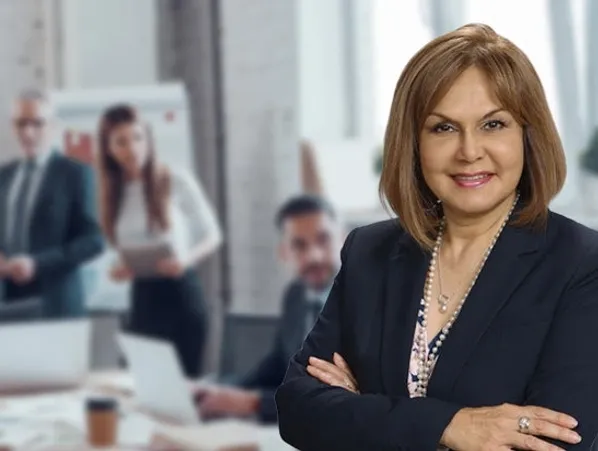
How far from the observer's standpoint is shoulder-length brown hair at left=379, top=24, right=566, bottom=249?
3.62 ft

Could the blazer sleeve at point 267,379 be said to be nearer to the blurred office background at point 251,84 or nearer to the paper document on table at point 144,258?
the blurred office background at point 251,84

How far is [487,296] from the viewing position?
1.13m

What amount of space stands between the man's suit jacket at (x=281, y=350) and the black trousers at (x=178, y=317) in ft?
→ 0.72

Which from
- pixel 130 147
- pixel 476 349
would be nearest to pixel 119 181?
pixel 130 147

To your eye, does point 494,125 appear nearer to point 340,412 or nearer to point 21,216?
point 340,412

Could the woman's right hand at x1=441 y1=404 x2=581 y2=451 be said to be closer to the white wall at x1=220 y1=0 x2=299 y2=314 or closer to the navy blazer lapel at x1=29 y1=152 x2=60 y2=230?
the white wall at x1=220 y1=0 x2=299 y2=314

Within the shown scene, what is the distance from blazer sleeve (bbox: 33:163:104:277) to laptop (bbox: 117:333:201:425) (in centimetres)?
A: 33

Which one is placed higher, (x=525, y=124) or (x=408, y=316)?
(x=525, y=124)

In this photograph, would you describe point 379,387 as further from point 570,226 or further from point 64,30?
point 64,30

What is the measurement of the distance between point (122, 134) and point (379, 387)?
2.98 m

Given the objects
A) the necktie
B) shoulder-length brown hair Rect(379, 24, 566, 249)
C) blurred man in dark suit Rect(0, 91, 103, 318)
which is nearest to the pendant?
shoulder-length brown hair Rect(379, 24, 566, 249)

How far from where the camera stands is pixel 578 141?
3.47 m

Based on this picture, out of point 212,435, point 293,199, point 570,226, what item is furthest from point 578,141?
point 570,226

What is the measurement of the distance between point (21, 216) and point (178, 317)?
2.28ft
